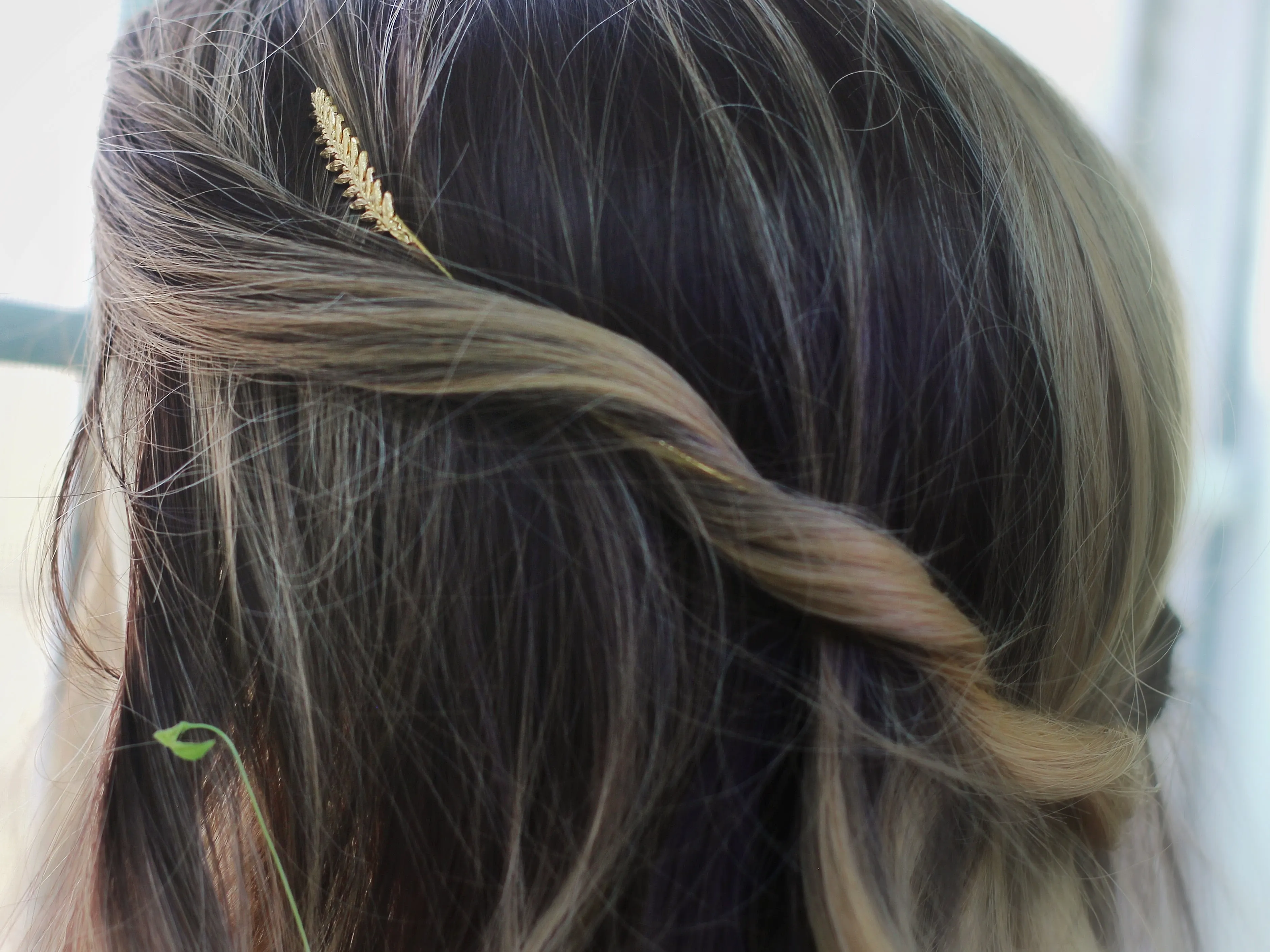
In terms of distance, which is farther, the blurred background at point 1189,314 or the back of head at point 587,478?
the blurred background at point 1189,314

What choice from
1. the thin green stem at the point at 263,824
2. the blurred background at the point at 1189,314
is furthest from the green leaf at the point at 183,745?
the blurred background at the point at 1189,314

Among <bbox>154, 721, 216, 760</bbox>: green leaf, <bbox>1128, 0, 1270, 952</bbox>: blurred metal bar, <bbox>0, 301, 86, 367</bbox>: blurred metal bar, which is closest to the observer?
<bbox>154, 721, 216, 760</bbox>: green leaf

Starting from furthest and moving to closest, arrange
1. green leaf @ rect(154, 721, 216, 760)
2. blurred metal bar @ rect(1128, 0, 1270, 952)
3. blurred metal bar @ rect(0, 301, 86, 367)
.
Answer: blurred metal bar @ rect(1128, 0, 1270, 952) → blurred metal bar @ rect(0, 301, 86, 367) → green leaf @ rect(154, 721, 216, 760)

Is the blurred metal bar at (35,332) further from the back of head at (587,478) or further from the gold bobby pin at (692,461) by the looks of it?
the gold bobby pin at (692,461)

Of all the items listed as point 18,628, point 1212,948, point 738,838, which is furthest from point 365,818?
point 1212,948

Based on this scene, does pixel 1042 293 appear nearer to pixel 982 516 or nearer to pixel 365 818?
pixel 982 516

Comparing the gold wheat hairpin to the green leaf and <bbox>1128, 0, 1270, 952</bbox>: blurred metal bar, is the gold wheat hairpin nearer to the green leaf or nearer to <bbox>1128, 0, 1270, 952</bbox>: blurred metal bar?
the green leaf

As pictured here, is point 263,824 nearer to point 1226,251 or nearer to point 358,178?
point 358,178

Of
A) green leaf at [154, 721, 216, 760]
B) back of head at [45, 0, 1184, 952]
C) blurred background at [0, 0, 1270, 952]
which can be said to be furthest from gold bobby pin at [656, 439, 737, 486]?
blurred background at [0, 0, 1270, 952]
